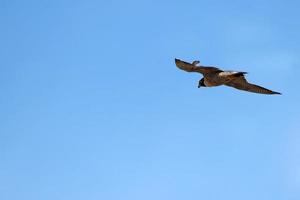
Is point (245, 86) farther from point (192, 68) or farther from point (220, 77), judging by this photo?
point (192, 68)

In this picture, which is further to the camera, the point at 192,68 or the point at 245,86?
the point at 245,86

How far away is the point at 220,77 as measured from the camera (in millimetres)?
32562

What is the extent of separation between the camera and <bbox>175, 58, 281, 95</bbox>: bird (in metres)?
32.0

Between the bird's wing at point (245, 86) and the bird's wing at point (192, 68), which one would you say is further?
the bird's wing at point (245, 86)

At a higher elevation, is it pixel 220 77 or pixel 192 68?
pixel 192 68

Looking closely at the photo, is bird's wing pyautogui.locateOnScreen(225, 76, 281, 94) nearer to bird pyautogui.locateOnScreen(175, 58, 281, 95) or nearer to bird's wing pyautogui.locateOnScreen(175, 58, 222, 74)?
bird pyautogui.locateOnScreen(175, 58, 281, 95)

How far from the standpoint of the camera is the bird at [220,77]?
31953 millimetres

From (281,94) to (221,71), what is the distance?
300 cm

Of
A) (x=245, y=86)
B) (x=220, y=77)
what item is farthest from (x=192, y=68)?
(x=245, y=86)

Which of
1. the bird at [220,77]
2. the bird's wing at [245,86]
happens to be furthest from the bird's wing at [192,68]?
the bird's wing at [245,86]

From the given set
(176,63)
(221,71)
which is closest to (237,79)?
(221,71)

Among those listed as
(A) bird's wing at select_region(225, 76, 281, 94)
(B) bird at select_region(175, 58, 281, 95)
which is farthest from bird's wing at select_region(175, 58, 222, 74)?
(A) bird's wing at select_region(225, 76, 281, 94)

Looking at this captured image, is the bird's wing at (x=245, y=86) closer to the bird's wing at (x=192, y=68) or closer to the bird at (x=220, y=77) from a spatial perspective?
the bird at (x=220, y=77)

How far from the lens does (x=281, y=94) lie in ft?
104
